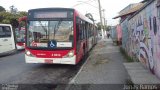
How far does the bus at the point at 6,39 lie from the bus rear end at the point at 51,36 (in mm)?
8760

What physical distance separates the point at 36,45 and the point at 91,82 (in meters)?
4.75

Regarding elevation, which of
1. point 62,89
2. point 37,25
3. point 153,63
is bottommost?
point 62,89

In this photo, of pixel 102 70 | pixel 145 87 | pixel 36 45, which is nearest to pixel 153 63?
pixel 145 87

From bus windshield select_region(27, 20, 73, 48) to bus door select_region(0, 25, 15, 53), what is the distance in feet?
28.8

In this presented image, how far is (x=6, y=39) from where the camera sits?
2322 cm

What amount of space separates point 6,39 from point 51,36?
9.96 meters

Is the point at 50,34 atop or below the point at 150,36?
atop

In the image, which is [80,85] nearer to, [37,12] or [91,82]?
[91,82]

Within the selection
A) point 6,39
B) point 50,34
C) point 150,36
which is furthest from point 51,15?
point 6,39

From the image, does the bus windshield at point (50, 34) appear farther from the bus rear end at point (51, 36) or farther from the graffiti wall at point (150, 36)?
the graffiti wall at point (150, 36)

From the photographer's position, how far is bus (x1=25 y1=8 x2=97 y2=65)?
14094 mm

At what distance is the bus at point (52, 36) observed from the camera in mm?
14094

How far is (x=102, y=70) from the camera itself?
13.1 meters

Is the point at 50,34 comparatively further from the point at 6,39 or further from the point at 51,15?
the point at 6,39
